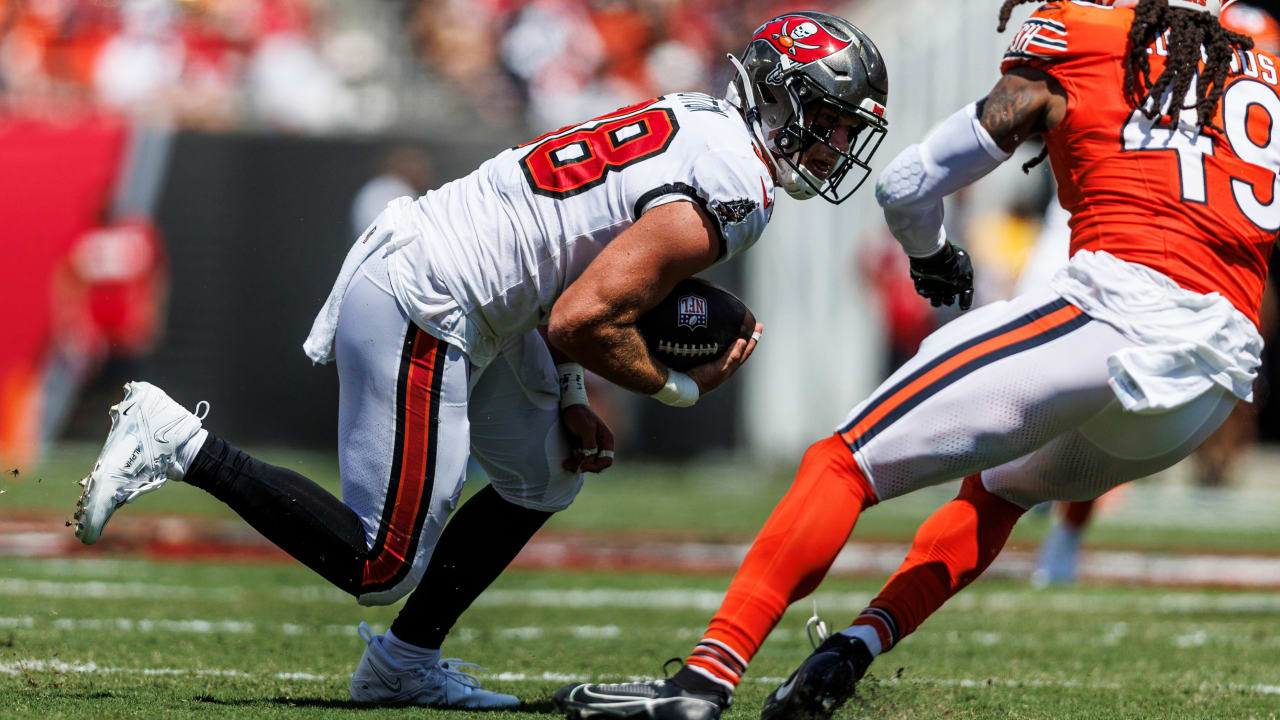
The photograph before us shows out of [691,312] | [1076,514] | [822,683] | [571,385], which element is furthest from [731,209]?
[1076,514]

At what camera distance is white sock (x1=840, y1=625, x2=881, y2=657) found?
11.5 ft

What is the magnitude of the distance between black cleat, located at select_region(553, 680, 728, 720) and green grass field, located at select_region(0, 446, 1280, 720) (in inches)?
20.1

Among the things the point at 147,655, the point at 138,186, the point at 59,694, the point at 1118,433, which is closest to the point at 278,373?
the point at 138,186

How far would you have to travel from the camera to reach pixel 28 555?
23.3 feet

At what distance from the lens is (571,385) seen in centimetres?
Answer: 402

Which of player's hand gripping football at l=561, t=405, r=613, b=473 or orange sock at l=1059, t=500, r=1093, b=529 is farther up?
player's hand gripping football at l=561, t=405, r=613, b=473

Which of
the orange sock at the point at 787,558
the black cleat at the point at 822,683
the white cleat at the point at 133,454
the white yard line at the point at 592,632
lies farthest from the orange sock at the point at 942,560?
the white cleat at the point at 133,454

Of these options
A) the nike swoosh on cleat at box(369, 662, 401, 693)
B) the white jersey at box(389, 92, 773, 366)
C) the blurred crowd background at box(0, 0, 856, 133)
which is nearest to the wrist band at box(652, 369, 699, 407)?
the white jersey at box(389, 92, 773, 366)

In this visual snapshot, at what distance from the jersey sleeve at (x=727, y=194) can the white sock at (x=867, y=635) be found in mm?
876

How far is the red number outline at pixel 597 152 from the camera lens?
361 cm

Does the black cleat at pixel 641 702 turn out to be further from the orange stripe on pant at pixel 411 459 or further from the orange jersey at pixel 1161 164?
the orange jersey at pixel 1161 164

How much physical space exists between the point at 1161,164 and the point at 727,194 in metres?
0.91

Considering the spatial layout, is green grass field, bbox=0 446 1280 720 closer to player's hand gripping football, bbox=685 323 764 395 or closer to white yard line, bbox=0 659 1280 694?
white yard line, bbox=0 659 1280 694

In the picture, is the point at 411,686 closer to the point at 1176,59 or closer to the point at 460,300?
the point at 460,300
